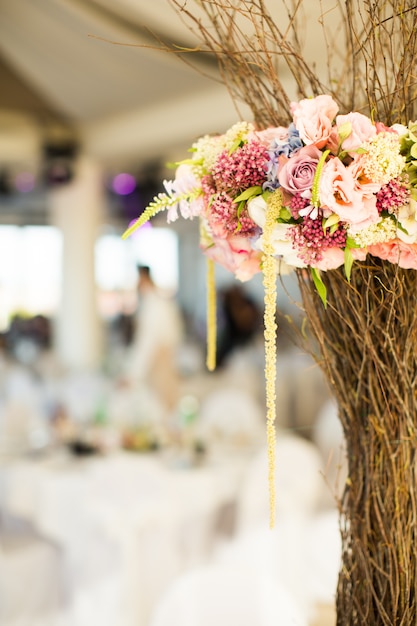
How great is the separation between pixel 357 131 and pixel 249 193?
0.17 m

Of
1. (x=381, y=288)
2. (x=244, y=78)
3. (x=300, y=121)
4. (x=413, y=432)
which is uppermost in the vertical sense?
(x=244, y=78)

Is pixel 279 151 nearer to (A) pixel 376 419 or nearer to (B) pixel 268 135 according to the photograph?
(B) pixel 268 135

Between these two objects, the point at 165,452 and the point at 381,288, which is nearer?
the point at 381,288

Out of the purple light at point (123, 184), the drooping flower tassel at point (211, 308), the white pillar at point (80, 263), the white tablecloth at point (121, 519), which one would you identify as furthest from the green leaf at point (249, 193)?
the purple light at point (123, 184)

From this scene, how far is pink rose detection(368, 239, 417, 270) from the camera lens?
1.08 metres

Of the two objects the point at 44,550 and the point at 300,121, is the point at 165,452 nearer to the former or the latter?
the point at 44,550

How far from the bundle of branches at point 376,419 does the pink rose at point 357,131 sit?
206 mm

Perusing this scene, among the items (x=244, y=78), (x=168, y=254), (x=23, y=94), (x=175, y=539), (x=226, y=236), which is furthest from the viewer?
(x=168, y=254)

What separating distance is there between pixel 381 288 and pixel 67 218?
6.97m

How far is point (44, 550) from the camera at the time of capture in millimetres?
3365

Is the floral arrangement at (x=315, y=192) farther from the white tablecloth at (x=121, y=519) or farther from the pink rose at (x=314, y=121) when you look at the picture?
the white tablecloth at (x=121, y=519)

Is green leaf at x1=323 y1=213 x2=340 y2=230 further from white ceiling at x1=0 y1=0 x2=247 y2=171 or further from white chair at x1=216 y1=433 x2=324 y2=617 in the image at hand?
white ceiling at x1=0 y1=0 x2=247 y2=171

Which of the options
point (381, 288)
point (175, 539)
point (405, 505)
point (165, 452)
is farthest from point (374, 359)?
point (165, 452)

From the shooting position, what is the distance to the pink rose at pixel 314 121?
40.8 inches
